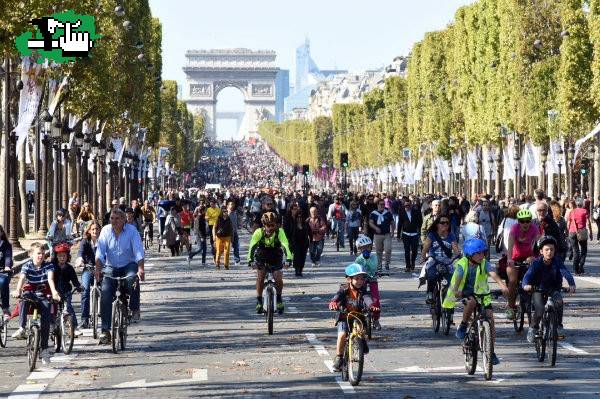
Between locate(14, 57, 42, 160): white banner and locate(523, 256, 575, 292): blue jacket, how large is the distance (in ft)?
85.2

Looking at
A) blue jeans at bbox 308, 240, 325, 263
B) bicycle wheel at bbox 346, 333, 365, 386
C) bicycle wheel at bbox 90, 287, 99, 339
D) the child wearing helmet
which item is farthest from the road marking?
blue jeans at bbox 308, 240, 325, 263

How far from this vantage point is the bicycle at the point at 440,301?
21.9 metres

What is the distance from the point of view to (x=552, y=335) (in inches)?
711

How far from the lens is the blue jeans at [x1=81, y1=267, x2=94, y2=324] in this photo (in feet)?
76.5

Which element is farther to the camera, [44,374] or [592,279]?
[592,279]

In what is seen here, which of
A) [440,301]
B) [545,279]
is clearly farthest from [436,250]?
[545,279]

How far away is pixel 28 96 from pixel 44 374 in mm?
26643

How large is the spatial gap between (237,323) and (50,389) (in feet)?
25.7

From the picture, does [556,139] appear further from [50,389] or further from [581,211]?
[50,389]

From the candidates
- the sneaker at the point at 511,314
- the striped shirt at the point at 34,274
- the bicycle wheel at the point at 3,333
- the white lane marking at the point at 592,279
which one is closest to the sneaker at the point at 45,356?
the striped shirt at the point at 34,274

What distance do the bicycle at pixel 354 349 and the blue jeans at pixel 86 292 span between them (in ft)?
23.7

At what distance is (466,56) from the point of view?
87250mm

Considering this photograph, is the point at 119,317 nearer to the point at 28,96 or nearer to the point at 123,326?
the point at 123,326

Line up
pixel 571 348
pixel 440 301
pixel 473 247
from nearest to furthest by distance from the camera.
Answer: pixel 473 247 → pixel 571 348 → pixel 440 301
